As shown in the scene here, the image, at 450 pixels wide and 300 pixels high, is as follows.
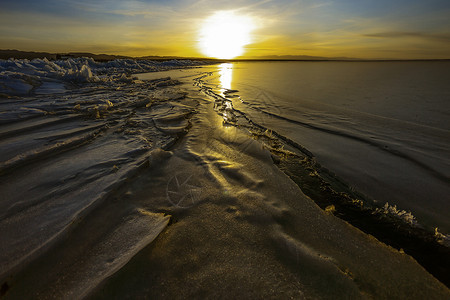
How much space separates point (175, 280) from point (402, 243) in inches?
65.9

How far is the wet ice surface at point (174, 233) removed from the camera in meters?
1.07

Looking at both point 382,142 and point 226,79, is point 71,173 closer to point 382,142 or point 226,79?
point 382,142

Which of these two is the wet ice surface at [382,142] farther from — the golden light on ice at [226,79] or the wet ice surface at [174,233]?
the golden light on ice at [226,79]

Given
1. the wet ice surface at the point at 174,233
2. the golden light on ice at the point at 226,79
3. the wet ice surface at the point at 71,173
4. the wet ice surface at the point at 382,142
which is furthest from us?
the golden light on ice at the point at 226,79

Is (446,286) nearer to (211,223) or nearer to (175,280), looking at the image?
(211,223)

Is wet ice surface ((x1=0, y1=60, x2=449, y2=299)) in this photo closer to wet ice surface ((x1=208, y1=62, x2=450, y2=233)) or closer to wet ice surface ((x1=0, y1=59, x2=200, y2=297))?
wet ice surface ((x1=0, y1=59, x2=200, y2=297))

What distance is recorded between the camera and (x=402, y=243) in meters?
1.39

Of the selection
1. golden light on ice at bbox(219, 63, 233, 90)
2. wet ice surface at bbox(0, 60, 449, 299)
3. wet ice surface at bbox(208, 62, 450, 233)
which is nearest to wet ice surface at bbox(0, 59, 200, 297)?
wet ice surface at bbox(0, 60, 449, 299)

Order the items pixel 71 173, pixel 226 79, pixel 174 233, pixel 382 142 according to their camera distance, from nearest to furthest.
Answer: pixel 174 233 → pixel 71 173 → pixel 382 142 → pixel 226 79

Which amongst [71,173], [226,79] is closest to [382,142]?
[71,173]

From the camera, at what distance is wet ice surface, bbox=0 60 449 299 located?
1073 millimetres

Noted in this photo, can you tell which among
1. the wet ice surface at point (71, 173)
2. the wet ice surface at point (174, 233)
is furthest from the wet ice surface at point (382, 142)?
the wet ice surface at point (71, 173)

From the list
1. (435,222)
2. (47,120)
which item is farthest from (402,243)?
(47,120)

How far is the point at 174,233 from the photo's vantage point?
1.40m
